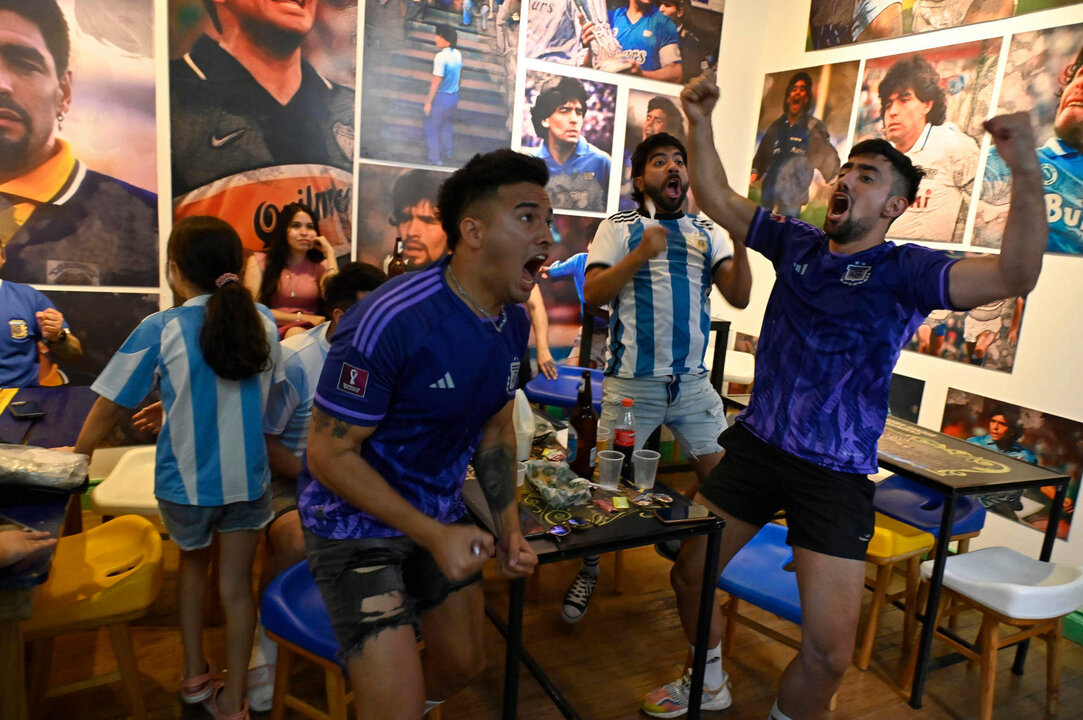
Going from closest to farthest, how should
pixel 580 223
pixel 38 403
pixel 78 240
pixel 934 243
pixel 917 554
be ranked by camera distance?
1. pixel 38 403
2. pixel 917 554
3. pixel 78 240
4. pixel 934 243
5. pixel 580 223

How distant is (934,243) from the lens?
3756mm

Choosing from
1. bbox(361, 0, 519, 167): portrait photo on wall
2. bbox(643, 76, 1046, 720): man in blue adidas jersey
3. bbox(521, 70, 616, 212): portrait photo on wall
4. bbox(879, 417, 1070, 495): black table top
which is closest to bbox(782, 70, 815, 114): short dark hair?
bbox(521, 70, 616, 212): portrait photo on wall

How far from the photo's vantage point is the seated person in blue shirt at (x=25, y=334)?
3051 mm

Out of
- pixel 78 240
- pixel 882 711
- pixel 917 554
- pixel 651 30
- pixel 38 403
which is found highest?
pixel 651 30

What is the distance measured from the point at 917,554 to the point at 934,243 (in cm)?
177

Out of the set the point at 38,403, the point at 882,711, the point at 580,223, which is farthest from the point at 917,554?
the point at 38,403

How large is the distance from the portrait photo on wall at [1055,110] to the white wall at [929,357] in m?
0.08

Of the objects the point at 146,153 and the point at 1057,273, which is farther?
the point at 146,153

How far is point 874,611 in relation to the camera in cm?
286

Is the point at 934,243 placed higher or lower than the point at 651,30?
lower

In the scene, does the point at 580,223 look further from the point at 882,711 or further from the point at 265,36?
the point at 882,711

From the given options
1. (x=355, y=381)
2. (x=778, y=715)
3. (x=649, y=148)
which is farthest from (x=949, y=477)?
(x=355, y=381)

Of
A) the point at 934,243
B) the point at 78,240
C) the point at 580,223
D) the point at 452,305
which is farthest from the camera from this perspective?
the point at 580,223

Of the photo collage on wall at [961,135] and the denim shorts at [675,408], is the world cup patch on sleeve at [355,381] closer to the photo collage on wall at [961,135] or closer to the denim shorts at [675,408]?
the denim shorts at [675,408]
